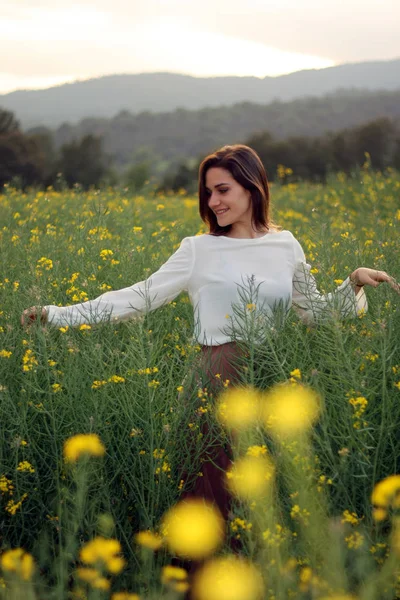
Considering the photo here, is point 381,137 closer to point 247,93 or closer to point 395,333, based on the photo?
point 395,333

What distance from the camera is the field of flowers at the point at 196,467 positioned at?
1562 mm

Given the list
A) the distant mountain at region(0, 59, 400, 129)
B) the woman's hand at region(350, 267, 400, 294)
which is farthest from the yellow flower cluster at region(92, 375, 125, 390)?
the distant mountain at region(0, 59, 400, 129)

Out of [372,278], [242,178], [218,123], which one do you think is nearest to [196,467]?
[372,278]

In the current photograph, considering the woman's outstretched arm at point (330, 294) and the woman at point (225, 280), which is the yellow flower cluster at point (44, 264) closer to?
the woman at point (225, 280)

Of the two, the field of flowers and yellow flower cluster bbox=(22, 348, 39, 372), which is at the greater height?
yellow flower cluster bbox=(22, 348, 39, 372)

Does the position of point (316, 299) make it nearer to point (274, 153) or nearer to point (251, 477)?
point (251, 477)

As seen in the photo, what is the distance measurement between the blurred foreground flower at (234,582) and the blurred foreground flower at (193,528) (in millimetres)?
85

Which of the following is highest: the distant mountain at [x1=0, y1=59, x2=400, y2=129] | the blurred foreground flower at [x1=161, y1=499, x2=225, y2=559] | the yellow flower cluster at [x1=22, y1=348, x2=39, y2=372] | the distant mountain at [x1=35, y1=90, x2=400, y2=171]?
the distant mountain at [x1=0, y1=59, x2=400, y2=129]

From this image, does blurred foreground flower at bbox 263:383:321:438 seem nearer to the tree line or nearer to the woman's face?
the woman's face

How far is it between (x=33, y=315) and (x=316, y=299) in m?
1.04

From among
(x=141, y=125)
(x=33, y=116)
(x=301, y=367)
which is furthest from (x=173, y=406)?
(x=33, y=116)

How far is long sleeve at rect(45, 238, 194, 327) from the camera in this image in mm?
2500

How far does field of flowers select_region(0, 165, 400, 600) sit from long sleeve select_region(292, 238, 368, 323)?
0.24ft

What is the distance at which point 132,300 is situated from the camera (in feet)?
8.49
